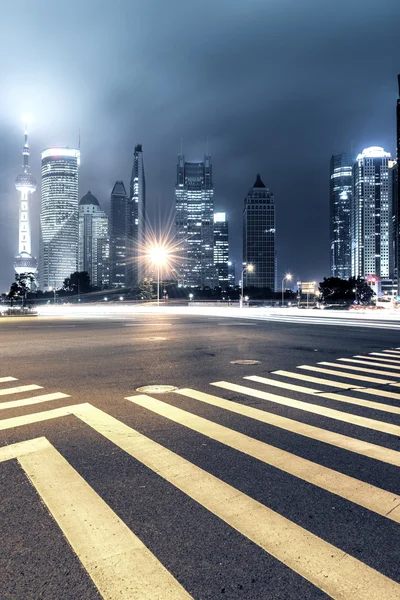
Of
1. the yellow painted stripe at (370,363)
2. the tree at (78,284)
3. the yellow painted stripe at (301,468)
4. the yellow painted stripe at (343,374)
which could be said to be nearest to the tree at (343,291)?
the tree at (78,284)

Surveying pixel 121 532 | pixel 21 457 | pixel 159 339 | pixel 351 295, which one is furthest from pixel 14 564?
pixel 351 295

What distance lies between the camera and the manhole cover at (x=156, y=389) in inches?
302

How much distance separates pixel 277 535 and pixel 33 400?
205 inches

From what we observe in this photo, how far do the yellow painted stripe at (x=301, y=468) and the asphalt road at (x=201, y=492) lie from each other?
19 mm

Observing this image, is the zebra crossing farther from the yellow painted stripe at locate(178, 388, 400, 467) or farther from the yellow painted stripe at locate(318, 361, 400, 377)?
the yellow painted stripe at locate(318, 361, 400, 377)

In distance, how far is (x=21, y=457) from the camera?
14.9 feet

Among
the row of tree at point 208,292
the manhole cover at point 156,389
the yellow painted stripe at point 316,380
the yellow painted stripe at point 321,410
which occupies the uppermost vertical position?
the row of tree at point 208,292

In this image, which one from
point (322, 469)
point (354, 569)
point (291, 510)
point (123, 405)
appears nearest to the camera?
point (354, 569)

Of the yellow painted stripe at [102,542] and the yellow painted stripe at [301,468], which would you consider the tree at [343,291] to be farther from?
the yellow painted stripe at [102,542]

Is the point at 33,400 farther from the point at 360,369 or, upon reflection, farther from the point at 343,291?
the point at 343,291

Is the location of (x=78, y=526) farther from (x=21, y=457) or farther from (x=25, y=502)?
(x=21, y=457)

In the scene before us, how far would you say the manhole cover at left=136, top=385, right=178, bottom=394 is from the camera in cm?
766

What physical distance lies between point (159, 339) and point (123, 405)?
9.71 metres

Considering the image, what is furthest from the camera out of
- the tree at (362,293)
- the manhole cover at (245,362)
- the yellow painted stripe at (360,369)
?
the tree at (362,293)
